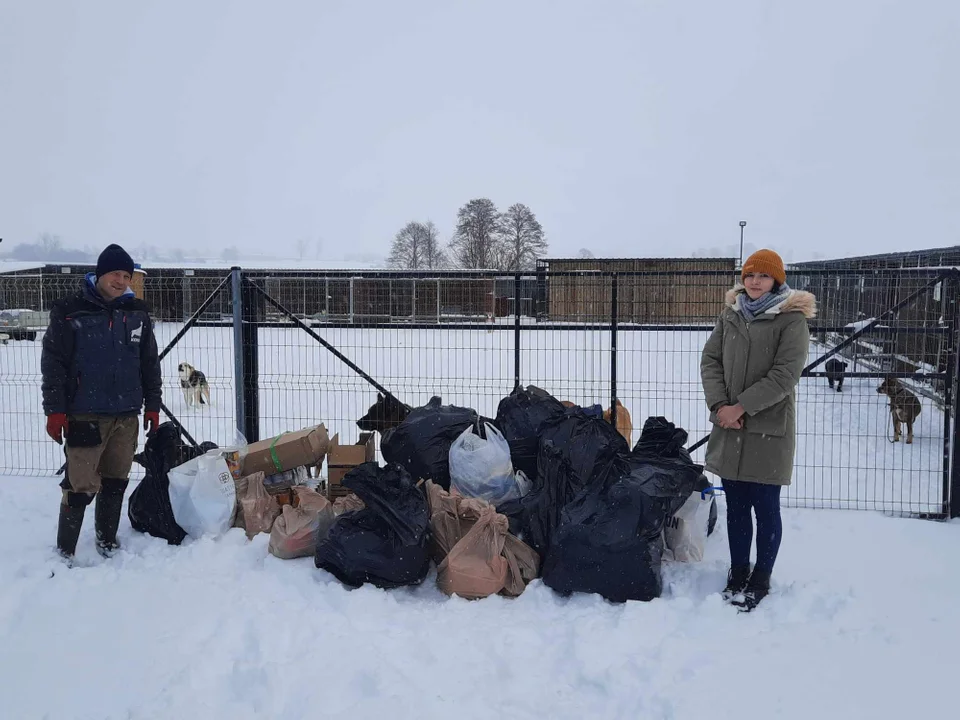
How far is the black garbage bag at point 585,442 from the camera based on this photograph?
166 inches

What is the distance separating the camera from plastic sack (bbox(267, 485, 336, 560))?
13.6 ft

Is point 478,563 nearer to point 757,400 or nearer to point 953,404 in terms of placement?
point 757,400

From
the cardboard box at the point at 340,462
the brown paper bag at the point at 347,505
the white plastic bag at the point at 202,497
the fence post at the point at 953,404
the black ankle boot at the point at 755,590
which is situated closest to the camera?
the black ankle boot at the point at 755,590

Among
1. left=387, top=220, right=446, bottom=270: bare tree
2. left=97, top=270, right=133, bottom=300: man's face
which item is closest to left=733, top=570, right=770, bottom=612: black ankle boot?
left=97, top=270, right=133, bottom=300: man's face

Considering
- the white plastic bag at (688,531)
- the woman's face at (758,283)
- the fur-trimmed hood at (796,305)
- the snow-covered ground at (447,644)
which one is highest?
the woman's face at (758,283)

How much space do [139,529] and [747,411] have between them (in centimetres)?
381

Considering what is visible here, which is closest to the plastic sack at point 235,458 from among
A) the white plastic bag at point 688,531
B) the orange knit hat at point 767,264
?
the white plastic bag at point 688,531

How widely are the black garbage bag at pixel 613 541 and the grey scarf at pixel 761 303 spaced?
42.3 inches

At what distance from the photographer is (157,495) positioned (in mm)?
4496

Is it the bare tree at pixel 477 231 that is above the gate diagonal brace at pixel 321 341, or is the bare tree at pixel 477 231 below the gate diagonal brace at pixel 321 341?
above

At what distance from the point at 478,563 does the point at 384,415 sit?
7.75 feet

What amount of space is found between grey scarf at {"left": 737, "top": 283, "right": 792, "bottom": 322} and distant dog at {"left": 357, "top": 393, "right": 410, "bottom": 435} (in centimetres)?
304

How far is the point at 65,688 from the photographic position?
9.73 ft

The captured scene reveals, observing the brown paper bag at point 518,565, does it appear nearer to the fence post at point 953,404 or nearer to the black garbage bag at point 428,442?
the black garbage bag at point 428,442
